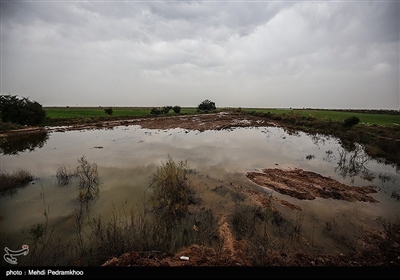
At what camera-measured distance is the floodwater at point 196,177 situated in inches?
273

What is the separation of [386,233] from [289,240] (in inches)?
136

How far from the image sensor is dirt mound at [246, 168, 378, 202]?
29.9 ft

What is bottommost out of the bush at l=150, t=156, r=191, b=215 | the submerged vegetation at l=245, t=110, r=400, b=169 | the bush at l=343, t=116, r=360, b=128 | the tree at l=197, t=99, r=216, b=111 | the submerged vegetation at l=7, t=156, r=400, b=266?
the submerged vegetation at l=7, t=156, r=400, b=266

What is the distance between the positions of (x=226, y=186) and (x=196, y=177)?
2.01 m

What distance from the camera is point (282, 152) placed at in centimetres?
1752

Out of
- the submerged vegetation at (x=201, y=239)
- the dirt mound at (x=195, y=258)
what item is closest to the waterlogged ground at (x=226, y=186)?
the submerged vegetation at (x=201, y=239)

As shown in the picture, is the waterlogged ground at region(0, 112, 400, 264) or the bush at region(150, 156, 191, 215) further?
the bush at region(150, 156, 191, 215)

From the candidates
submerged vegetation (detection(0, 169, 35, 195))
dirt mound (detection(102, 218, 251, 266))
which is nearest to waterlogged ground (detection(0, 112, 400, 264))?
submerged vegetation (detection(0, 169, 35, 195))

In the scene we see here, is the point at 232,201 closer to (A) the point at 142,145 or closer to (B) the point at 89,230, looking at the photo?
(B) the point at 89,230

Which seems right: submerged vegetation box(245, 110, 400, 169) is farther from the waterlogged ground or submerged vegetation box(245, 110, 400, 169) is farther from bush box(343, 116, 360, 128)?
the waterlogged ground

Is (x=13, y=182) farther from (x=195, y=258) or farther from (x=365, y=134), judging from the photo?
(x=365, y=134)

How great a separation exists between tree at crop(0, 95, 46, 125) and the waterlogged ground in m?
16.9

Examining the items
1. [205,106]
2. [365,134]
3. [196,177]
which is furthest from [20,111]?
[205,106]

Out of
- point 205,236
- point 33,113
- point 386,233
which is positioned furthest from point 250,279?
A: point 33,113
